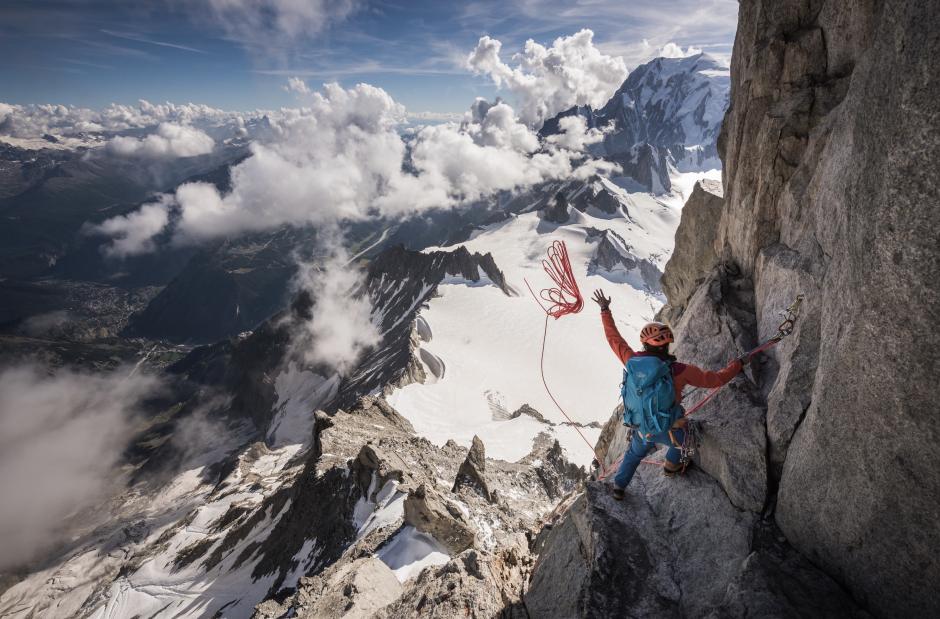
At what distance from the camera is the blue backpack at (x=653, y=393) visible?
7.27 m

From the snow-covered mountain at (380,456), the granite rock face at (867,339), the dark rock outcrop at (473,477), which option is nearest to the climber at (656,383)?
the granite rock face at (867,339)

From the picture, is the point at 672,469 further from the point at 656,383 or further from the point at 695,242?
the point at 695,242

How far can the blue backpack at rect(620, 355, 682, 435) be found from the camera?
727cm

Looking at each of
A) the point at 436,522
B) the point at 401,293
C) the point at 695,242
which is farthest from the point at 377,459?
the point at 401,293

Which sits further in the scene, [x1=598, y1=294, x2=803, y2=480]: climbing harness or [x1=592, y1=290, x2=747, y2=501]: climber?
[x1=598, y1=294, x2=803, y2=480]: climbing harness

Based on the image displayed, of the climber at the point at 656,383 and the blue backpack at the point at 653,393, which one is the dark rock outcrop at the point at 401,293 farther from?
the blue backpack at the point at 653,393

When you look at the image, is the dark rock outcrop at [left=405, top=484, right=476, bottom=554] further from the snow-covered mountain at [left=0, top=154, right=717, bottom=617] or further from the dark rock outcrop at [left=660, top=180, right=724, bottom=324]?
the dark rock outcrop at [left=660, top=180, right=724, bottom=324]

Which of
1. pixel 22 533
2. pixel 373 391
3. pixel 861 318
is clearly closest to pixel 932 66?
pixel 861 318

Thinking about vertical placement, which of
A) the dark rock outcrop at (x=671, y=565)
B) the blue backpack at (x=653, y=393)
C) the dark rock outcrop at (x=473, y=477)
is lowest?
the dark rock outcrop at (x=473, y=477)

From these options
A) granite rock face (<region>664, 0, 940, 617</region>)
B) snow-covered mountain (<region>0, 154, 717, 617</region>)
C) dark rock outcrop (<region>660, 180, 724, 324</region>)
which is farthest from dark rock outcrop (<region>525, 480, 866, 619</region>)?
dark rock outcrop (<region>660, 180, 724, 324</region>)

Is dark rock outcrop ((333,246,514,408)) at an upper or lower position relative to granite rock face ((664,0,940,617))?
lower

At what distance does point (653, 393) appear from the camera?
24.1ft

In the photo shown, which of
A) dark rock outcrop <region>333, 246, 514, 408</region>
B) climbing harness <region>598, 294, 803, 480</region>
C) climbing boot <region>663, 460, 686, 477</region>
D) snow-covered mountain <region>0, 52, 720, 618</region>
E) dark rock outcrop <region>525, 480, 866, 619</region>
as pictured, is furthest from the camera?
dark rock outcrop <region>333, 246, 514, 408</region>

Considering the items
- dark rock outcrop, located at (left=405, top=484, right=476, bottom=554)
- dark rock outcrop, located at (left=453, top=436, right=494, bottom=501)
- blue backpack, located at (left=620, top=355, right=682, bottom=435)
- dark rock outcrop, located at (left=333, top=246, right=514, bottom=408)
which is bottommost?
dark rock outcrop, located at (left=333, top=246, right=514, bottom=408)
